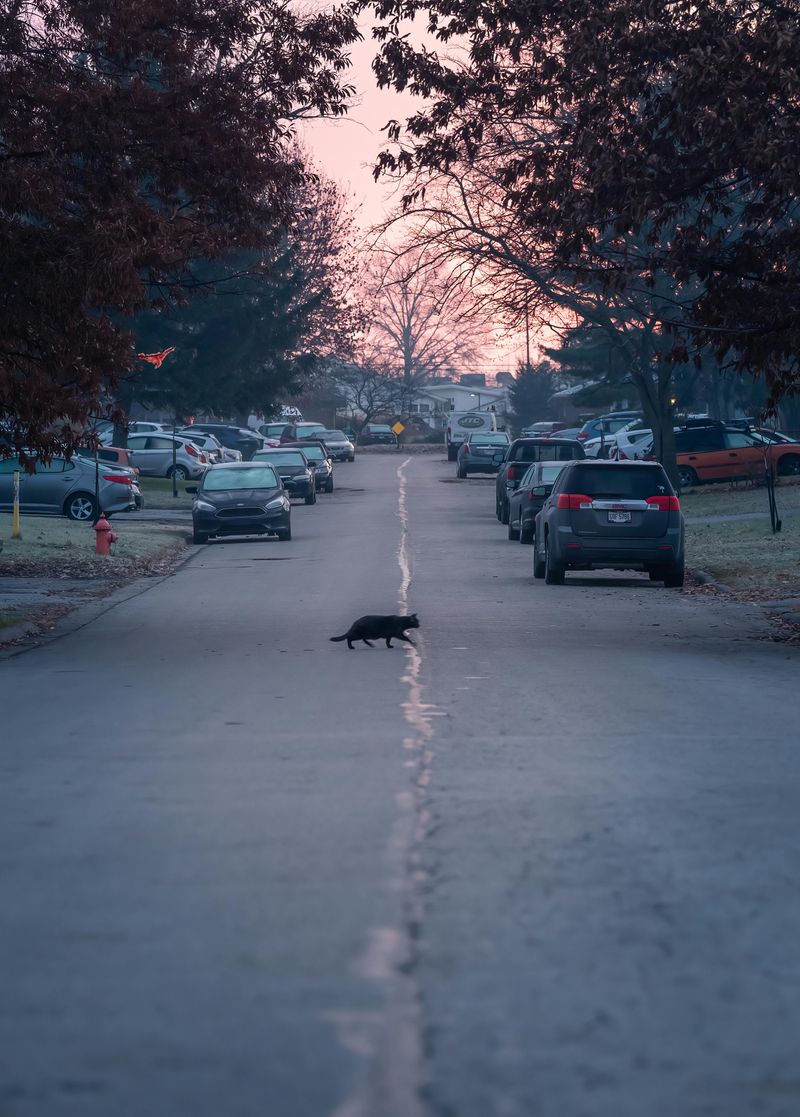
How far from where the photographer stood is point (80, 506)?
123 feet

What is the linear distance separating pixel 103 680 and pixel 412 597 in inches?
320

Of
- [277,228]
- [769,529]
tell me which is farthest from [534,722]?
[769,529]

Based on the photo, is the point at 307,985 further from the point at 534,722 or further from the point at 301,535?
the point at 301,535

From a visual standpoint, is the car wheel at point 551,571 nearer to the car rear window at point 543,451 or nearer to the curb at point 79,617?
the curb at point 79,617

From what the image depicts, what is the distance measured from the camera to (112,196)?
1538cm

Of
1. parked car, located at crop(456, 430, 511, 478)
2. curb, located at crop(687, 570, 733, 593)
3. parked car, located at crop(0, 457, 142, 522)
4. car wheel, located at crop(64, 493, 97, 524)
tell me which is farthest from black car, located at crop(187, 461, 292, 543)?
parked car, located at crop(456, 430, 511, 478)

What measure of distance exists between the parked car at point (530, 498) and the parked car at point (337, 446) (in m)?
44.9

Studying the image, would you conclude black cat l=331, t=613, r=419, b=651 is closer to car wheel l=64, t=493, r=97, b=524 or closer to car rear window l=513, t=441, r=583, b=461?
car rear window l=513, t=441, r=583, b=461

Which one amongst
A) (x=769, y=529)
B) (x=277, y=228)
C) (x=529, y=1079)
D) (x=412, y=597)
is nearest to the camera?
(x=529, y=1079)

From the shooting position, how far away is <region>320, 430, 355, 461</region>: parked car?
256 ft

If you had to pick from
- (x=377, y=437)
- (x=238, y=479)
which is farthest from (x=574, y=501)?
(x=377, y=437)

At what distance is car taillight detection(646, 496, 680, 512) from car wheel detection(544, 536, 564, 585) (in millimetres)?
1552

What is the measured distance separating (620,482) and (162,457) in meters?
33.4

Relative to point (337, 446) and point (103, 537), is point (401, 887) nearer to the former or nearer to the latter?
point (103, 537)
